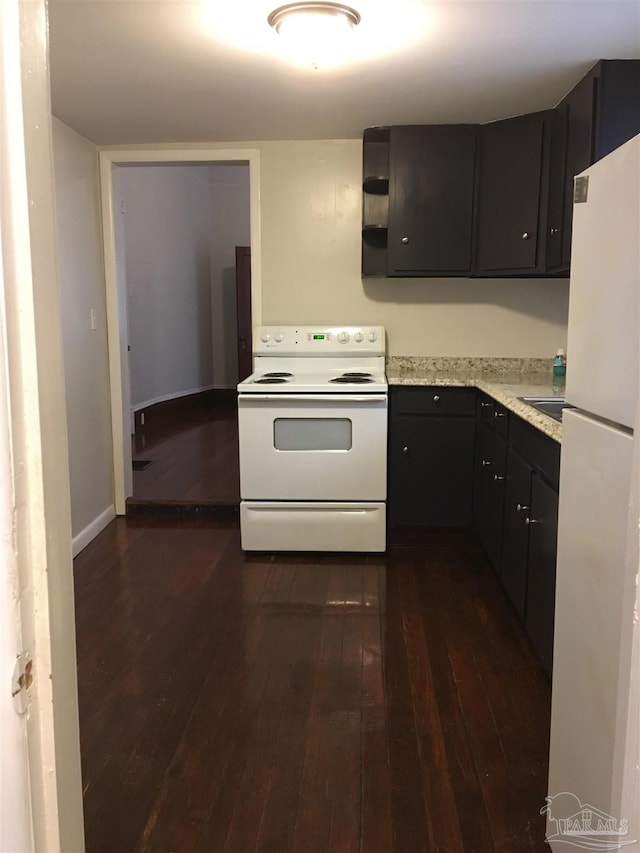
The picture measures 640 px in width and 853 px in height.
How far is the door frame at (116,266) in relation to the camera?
3623 millimetres

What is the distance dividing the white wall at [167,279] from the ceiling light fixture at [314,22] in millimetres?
3665

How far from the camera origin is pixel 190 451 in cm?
530

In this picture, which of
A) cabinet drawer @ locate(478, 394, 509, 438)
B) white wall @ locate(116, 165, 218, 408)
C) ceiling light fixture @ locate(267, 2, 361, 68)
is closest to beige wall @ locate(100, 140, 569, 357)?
cabinet drawer @ locate(478, 394, 509, 438)

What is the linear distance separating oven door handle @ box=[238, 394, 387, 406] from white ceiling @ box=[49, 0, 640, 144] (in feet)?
4.25

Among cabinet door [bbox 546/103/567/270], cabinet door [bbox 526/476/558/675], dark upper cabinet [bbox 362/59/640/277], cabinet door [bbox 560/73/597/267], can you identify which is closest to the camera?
cabinet door [bbox 526/476/558/675]

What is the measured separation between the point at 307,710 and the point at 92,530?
197 cm

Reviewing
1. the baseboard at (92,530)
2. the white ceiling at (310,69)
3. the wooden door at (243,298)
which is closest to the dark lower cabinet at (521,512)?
the white ceiling at (310,69)

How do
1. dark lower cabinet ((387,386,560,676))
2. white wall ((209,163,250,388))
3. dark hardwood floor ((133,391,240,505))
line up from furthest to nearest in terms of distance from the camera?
1. white wall ((209,163,250,388))
2. dark hardwood floor ((133,391,240,505))
3. dark lower cabinet ((387,386,560,676))

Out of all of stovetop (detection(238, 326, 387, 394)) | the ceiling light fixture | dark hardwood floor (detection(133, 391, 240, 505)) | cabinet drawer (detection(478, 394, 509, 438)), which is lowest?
dark hardwood floor (detection(133, 391, 240, 505))

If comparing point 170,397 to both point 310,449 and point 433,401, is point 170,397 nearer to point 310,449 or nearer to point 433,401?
point 310,449

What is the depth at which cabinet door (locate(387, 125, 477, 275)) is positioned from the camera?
3.28 meters

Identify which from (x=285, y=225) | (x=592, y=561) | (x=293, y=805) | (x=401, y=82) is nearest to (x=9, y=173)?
(x=592, y=561)

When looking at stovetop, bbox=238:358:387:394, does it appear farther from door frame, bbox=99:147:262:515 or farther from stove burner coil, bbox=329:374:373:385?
door frame, bbox=99:147:262:515

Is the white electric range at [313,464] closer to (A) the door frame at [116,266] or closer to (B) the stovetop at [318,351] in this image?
(B) the stovetop at [318,351]
